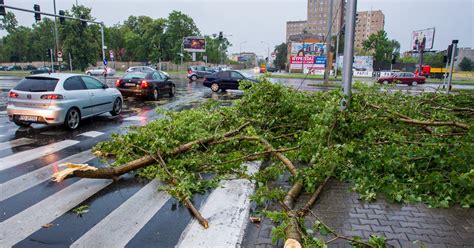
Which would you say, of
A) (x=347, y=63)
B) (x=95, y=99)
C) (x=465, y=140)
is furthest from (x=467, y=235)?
(x=95, y=99)

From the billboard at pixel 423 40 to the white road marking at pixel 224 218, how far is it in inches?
2218

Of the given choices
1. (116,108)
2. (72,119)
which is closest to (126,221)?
(72,119)

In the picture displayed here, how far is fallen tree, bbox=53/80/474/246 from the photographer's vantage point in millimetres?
4379

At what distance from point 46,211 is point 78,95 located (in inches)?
242

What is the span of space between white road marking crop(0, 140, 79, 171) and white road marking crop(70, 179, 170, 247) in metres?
3.05

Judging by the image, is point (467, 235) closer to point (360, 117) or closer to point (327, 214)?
point (327, 214)

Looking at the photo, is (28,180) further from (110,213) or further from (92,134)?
(92,134)

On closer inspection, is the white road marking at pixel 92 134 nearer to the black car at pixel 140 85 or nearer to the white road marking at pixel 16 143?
the white road marking at pixel 16 143

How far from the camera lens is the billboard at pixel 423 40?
2018 inches

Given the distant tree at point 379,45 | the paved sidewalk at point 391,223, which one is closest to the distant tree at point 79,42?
the paved sidewalk at point 391,223

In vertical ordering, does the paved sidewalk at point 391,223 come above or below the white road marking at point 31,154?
above

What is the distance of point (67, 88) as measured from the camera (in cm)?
924

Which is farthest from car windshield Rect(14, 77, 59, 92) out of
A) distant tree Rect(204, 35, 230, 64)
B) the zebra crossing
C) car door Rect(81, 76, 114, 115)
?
distant tree Rect(204, 35, 230, 64)

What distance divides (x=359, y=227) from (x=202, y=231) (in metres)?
1.82
